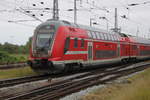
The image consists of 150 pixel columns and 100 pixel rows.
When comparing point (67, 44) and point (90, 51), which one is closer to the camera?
point (67, 44)

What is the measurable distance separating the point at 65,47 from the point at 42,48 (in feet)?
4.65

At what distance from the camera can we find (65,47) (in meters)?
16.3

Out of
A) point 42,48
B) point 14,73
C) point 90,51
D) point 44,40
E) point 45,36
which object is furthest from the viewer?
point 90,51

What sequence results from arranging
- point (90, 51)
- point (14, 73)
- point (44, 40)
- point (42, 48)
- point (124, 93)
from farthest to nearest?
point (90, 51) < point (14, 73) < point (44, 40) < point (42, 48) < point (124, 93)

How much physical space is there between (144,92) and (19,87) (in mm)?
5914

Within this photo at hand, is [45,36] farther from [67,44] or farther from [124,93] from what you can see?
[124,93]

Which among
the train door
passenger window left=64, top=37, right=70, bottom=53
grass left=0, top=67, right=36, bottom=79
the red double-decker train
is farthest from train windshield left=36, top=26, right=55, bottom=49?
the train door

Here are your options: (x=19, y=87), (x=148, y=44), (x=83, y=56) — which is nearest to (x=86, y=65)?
(x=83, y=56)

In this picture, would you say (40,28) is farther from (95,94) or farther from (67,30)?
(95,94)

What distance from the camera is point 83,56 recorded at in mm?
18375

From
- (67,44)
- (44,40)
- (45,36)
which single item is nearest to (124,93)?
(67,44)

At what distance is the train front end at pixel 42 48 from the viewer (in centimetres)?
1577

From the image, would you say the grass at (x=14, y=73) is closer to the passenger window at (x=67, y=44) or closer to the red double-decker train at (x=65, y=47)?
the red double-decker train at (x=65, y=47)

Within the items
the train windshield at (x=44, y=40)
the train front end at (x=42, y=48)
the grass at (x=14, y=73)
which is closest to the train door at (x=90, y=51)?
the train front end at (x=42, y=48)
